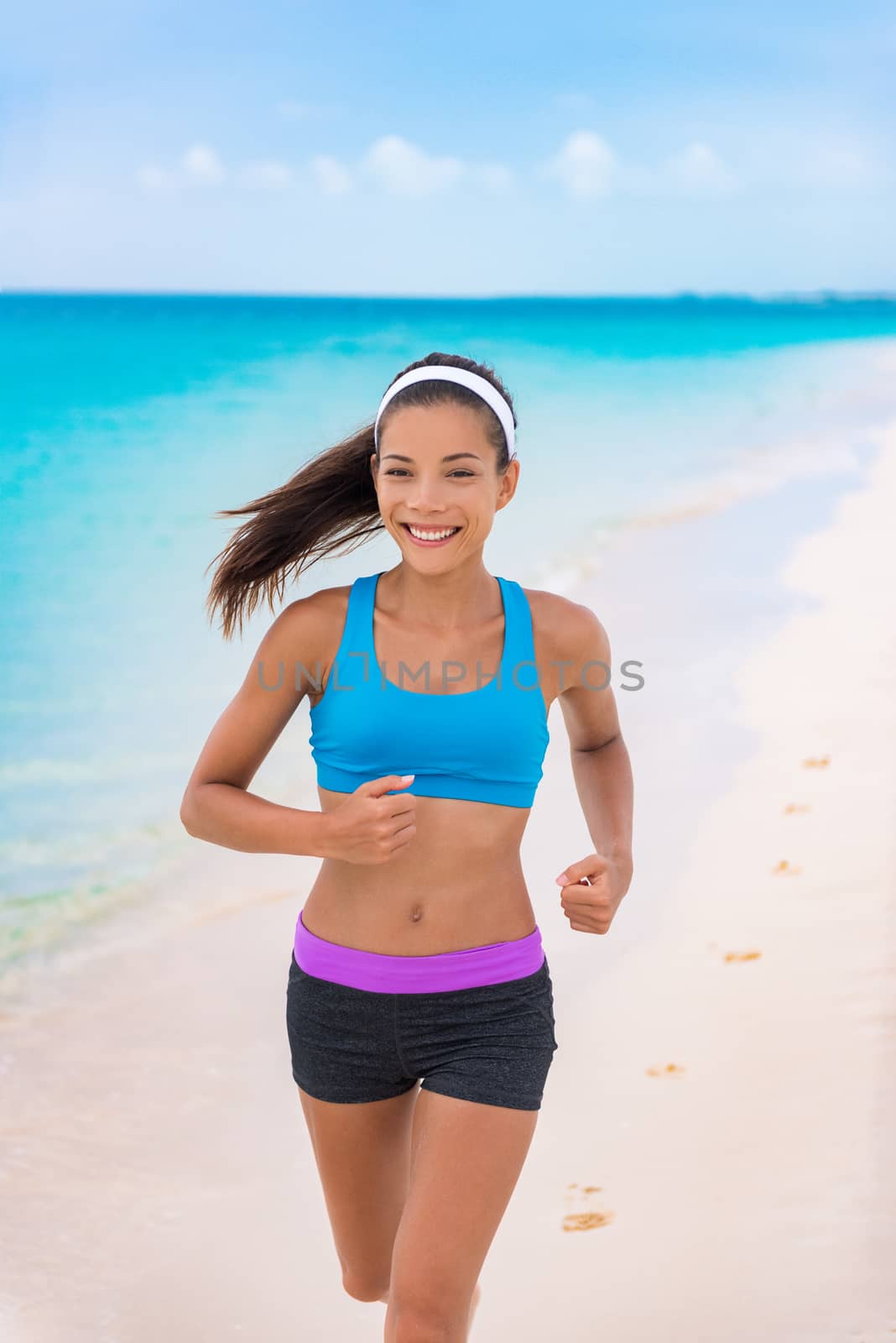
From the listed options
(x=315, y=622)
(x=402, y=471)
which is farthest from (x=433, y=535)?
(x=315, y=622)

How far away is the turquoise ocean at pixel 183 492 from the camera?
284 inches

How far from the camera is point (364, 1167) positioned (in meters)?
2.57

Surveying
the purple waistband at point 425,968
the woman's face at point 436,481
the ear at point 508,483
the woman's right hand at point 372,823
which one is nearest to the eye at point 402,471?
the woman's face at point 436,481

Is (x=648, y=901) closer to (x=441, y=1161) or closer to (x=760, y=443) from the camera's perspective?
(x=441, y=1161)

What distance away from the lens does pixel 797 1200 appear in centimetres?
345

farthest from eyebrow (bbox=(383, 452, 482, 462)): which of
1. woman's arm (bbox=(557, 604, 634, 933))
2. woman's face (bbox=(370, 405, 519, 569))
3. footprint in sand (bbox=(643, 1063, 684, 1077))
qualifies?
footprint in sand (bbox=(643, 1063, 684, 1077))

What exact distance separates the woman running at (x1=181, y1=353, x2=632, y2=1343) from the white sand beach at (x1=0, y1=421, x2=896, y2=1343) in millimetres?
1021

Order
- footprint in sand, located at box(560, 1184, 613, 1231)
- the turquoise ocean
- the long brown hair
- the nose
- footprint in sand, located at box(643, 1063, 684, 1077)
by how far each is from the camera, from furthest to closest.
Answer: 1. the turquoise ocean
2. footprint in sand, located at box(643, 1063, 684, 1077)
3. footprint in sand, located at box(560, 1184, 613, 1231)
4. the long brown hair
5. the nose

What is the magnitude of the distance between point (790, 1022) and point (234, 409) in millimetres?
21429

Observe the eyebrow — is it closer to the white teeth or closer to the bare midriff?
the white teeth

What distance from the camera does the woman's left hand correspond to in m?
2.37

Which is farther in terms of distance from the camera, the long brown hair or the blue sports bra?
the long brown hair

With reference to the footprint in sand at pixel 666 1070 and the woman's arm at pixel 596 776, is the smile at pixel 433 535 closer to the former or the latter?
the woman's arm at pixel 596 776

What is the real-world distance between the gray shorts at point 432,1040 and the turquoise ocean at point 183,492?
53.4 inches
